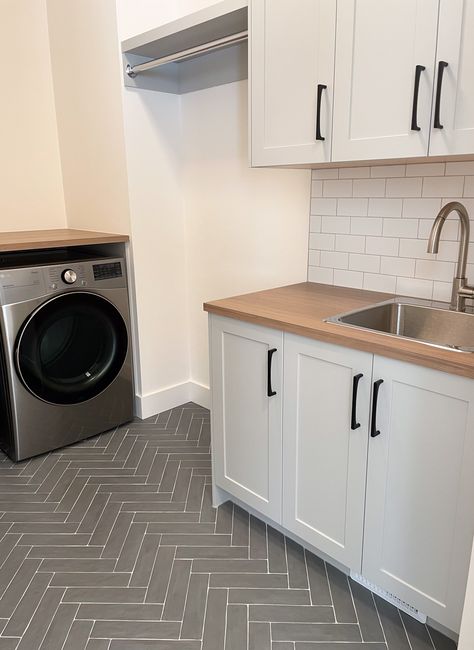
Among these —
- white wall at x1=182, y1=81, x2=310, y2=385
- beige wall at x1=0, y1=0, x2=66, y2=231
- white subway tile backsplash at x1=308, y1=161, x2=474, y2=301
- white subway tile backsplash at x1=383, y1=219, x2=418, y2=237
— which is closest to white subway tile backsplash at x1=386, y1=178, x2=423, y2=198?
white subway tile backsplash at x1=308, y1=161, x2=474, y2=301

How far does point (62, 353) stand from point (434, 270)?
6.30ft

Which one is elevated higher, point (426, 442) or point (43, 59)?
point (43, 59)

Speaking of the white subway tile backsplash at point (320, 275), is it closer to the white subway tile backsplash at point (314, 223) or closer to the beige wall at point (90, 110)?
the white subway tile backsplash at point (314, 223)

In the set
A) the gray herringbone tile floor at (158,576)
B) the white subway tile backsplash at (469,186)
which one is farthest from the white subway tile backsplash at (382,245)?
the gray herringbone tile floor at (158,576)

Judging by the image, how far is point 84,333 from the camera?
2.84m

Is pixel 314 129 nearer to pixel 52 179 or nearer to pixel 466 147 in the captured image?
pixel 466 147

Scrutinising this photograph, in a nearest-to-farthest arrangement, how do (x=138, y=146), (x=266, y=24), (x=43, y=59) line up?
(x=266, y=24) → (x=138, y=146) → (x=43, y=59)

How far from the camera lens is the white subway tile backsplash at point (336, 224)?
2.27 metres

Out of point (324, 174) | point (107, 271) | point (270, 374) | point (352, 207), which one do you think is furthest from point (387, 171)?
point (107, 271)

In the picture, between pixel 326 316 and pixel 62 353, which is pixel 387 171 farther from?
pixel 62 353

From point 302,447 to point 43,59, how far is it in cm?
286

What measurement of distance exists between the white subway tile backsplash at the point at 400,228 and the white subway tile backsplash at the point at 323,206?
10.6 inches

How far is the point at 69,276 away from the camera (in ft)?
8.73

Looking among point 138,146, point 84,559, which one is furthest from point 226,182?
point 84,559
